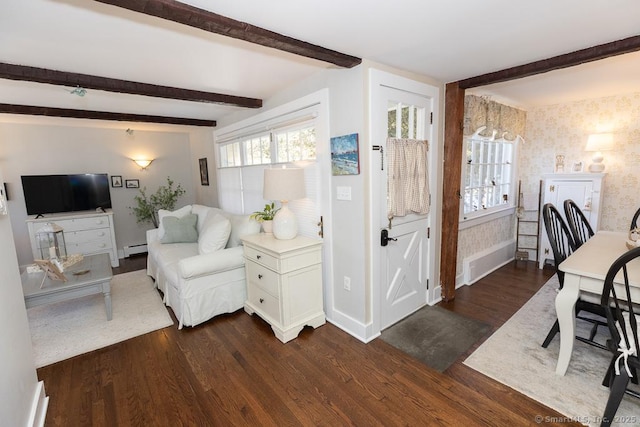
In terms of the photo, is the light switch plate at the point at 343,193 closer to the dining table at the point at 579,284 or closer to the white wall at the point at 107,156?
the dining table at the point at 579,284

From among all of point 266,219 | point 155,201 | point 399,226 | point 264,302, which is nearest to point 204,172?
point 155,201

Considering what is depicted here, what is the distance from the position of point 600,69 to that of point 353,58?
2471 millimetres

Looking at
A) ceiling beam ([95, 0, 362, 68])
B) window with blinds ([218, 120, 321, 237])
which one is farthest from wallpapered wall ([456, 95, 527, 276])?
ceiling beam ([95, 0, 362, 68])

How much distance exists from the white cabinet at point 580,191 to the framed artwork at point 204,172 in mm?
5309

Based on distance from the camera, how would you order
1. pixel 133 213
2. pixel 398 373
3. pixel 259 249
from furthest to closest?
1. pixel 133 213
2. pixel 259 249
3. pixel 398 373

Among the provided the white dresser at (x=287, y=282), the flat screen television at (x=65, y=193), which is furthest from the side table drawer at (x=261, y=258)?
the flat screen television at (x=65, y=193)

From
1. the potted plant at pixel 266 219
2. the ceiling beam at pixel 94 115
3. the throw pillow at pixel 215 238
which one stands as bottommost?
the throw pillow at pixel 215 238

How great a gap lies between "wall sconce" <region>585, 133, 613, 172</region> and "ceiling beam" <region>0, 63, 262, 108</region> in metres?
4.24

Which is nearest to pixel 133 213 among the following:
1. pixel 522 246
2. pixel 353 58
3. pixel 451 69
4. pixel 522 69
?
pixel 353 58

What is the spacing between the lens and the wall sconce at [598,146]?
11.8 feet

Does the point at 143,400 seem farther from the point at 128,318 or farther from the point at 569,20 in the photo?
the point at 569,20

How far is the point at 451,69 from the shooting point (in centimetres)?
249

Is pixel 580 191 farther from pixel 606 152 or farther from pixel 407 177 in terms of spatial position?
pixel 407 177

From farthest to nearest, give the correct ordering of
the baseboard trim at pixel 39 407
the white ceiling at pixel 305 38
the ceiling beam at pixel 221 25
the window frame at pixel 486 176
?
the window frame at pixel 486 176
the baseboard trim at pixel 39 407
the white ceiling at pixel 305 38
the ceiling beam at pixel 221 25
